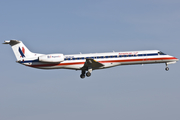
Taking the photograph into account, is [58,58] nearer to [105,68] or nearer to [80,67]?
[80,67]

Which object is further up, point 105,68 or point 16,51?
point 16,51

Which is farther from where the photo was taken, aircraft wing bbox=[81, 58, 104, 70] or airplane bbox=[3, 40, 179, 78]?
airplane bbox=[3, 40, 179, 78]

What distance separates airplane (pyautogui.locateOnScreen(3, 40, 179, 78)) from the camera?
4397 centimetres

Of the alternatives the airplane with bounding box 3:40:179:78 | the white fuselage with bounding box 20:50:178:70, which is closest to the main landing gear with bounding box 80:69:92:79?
the airplane with bounding box 3:40:179:78

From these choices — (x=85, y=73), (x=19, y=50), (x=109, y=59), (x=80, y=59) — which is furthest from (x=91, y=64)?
(x=19, y=50)

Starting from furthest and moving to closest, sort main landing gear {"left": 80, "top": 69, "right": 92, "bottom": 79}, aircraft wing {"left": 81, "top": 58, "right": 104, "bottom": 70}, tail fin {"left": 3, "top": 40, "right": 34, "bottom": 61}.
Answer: tail fin {"left": 3, "top": 40, "right": 34, "bottom": 61} → main landing gear {"left": 80, "top": 69, "right": 92, "bottom": 79} → aircraft wing {"left": 81, "top": 58, "right": 104, "bottom": 70}

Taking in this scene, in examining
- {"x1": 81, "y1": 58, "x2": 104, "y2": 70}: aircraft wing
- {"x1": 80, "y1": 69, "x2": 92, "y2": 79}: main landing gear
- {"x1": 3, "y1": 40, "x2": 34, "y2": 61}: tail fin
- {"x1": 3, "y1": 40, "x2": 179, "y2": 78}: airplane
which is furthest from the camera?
{"x1": 3, "y1": 40, "x2": 34, "y2": 61}: tail fin

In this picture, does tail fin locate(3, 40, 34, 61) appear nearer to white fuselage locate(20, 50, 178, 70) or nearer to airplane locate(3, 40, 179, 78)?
airplane locate(3, 40, 179, 78)

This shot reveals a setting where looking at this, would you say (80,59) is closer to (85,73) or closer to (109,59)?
(85,73)

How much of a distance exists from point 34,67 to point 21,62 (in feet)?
5.83

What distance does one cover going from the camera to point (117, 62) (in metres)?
45.7

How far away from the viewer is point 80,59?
44938mm

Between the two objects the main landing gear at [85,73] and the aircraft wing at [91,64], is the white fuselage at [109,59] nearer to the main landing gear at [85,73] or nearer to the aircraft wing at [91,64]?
the aircraft wing at [91,64]

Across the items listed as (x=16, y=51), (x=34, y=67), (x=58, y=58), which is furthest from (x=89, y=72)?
(x=16, y=51)
